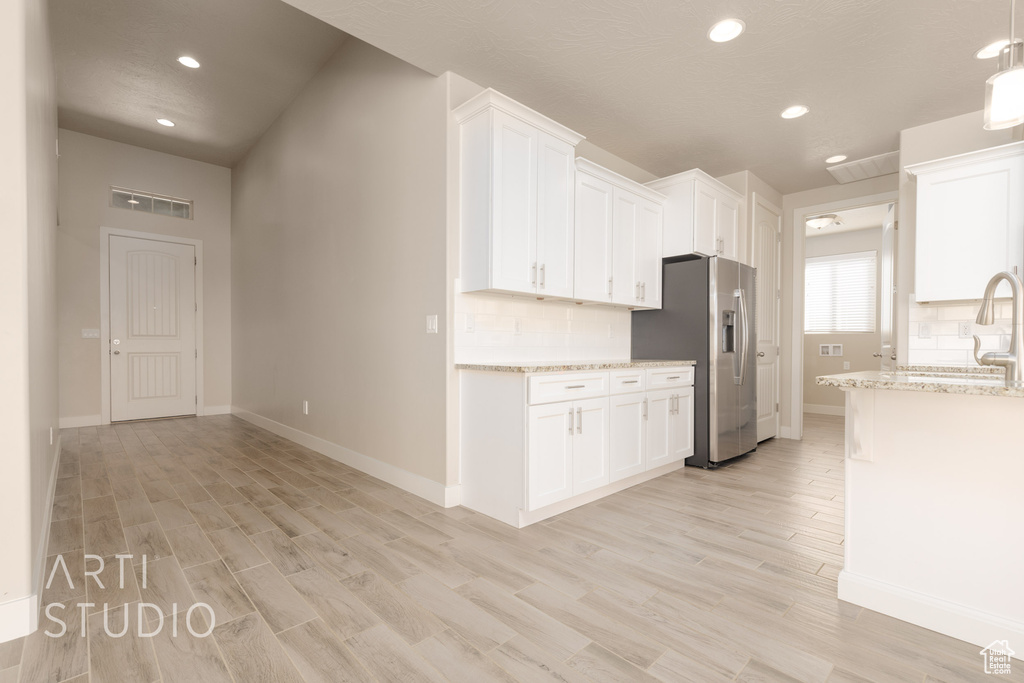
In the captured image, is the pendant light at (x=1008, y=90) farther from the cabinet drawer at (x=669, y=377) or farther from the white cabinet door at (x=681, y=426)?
the white cabinet door at (x=681, y=426)

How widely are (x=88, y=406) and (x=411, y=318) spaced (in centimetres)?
505

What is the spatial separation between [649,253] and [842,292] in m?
5.41

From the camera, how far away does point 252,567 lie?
2145mm

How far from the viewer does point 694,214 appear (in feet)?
13.8

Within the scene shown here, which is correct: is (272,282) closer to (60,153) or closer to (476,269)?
(60,153)

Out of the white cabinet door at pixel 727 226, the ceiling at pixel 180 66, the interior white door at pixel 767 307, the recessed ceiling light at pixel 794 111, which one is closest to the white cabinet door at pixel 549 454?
the white cabinet door at pixel 727 226

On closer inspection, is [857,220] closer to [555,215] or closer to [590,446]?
[555,215]

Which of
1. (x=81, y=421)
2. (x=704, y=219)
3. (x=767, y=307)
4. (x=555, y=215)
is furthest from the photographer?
(x=81, y=421)

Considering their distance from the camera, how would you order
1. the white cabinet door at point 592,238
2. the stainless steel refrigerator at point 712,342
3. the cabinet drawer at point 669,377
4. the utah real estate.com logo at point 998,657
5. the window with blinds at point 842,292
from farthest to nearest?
the window with blinds at point 842,292 → the stainless steel refrigerator at point 712,342 → the cabinet drawer at point 669,377 → the white cabinet door at point 592,238 → the utah real estate.com logo at point 998,657

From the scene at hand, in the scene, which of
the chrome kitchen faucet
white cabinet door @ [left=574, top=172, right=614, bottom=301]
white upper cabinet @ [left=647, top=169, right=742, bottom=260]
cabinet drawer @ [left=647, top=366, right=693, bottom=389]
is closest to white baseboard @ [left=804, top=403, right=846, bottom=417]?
white upper cabinet @ [left=647, top=169, right=742, bottom=260]

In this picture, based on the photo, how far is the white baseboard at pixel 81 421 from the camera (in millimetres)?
5430

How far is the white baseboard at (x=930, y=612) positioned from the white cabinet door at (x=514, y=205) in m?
2.18

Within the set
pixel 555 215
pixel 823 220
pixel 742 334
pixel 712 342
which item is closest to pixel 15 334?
pixel 555 215

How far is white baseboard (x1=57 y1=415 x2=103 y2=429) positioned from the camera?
5.43 m
